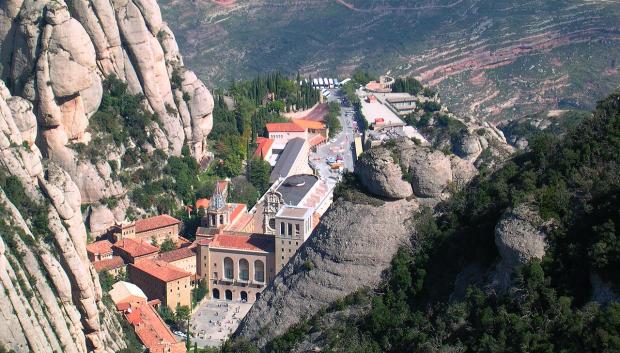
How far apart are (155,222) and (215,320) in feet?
33.2

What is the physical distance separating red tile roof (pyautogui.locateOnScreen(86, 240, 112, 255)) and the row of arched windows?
673 centimetres

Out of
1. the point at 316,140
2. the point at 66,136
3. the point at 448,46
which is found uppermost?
the point at 66,136

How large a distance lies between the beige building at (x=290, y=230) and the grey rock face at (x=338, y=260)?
1137 inches

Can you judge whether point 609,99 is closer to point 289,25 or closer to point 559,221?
point 559,221

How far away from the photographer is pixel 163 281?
62781mm

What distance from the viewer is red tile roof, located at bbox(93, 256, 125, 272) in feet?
212

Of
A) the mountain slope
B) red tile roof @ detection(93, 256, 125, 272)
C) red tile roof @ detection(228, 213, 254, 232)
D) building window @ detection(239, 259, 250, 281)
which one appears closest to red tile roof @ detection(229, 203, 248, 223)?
red tile roof @ detection(228, 213, 254, 232)

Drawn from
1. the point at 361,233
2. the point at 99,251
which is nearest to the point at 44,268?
the point at 99,251

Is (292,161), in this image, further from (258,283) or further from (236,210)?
(258,283)

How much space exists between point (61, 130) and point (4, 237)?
19.4m

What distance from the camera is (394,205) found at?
3228 centimetres

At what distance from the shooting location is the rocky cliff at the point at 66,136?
170ft

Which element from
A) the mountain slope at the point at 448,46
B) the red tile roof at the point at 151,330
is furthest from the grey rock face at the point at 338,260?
the mountain slope at the point at 448,46

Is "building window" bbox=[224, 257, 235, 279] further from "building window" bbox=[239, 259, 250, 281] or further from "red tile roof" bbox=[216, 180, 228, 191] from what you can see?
"red tile roof" bbox=[216, 180, 228, 191]
